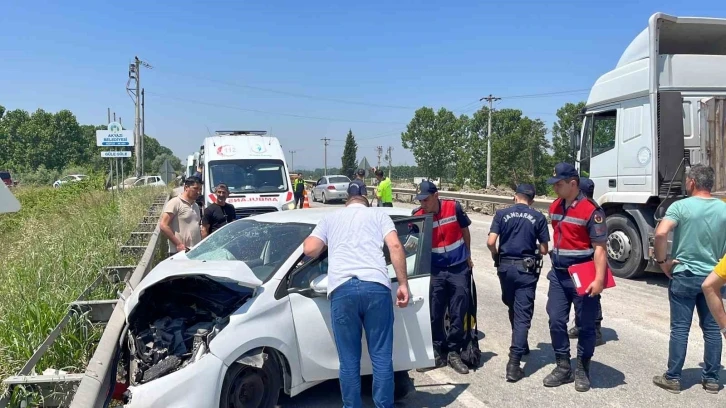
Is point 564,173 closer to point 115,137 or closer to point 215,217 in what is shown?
point 215,217

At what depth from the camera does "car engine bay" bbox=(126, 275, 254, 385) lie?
346 cm

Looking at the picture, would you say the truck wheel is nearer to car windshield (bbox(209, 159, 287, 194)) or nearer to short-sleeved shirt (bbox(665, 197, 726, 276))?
short-sleeved shirt (bbox(665, 197, 726, 276))

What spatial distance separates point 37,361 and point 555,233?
426 centimetres

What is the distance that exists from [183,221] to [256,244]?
2.46m

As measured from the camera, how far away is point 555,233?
4.82 meters

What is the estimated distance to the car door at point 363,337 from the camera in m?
3.81

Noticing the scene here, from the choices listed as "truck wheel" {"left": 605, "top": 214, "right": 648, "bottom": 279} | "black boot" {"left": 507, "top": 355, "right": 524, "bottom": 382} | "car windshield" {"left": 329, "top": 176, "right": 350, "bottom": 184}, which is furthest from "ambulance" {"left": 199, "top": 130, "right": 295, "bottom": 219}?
"car windshield" {"left": 329, "top": 176, "right": 350, "bottom": 184}

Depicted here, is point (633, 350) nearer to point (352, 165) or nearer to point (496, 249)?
point (496, 249)

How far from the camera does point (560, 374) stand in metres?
4.58

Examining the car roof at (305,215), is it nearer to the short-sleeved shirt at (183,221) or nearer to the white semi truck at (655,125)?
the short-sleeved shirt at (183,221)

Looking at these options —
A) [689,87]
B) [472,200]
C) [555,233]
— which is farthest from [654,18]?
[472,200]

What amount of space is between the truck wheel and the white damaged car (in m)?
5.88

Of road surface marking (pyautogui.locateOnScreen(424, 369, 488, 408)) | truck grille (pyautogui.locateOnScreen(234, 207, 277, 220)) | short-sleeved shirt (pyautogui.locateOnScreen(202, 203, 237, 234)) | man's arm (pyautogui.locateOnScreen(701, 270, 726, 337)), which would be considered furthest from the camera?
truck grille (pyautogui.locateOnScreen(234, 207, 277, 220))

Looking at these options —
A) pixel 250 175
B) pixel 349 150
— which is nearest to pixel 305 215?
pixel 250 175
